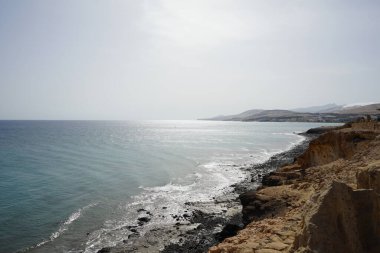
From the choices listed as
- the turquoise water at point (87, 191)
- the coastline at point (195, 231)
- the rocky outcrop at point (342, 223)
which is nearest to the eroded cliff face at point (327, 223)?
the rocky outcrop at point (342, 223)

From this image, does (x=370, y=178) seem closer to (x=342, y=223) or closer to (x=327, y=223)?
(x=342, y=223)

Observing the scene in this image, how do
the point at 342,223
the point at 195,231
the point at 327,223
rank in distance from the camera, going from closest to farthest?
the point at 327,223 → the point at 342,223 → the point at 195,231

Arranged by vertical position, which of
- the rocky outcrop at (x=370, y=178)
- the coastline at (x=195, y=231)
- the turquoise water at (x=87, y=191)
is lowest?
the coastline at (x=195, y=231)

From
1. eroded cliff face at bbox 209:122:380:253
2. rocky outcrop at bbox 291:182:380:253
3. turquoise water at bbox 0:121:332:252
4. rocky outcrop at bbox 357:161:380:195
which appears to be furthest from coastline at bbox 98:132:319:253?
rocky outcrop at bbox 291:182:380:253

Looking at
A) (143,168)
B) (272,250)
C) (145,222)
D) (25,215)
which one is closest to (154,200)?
(145,222)

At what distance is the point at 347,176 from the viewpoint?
17.8m

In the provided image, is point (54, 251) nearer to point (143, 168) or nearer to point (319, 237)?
point (319, 237)

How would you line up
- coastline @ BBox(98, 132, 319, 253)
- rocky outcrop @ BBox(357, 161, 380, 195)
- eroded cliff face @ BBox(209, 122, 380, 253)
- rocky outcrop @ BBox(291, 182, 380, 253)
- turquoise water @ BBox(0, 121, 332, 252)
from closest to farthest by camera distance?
1. rocky outcrop @ BBox(291, 182, 380, 253)
2. eroded cliff face @ BBox(209, 122, 380, 253)
3. rocky outcrop @ BBox(357, 161, 380, 195)
4. coastline @ BBox(98, 132, 319, 253)
5. turquoise water @ BBox(0, 121, 332, 252)

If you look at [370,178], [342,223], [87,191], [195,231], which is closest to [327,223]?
[342,223]

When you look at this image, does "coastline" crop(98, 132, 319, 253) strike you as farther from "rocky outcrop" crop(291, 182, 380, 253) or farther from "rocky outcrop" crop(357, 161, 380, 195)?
"rocky outcrop" crop(291, 182, 380, 253)

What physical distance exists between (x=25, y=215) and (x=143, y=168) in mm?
26880

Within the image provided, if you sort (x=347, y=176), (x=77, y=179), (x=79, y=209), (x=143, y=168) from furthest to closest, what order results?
(x=143, y=168) → (x=77, y=179) → (x=79, y=209) → (x=347, y=176)

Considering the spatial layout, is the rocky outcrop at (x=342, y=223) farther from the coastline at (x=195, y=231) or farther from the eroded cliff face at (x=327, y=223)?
the coastline at (x=195, y=231)

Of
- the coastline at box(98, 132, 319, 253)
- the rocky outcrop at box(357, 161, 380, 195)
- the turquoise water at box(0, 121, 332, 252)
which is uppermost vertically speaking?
the rocky outcrop at box(357, 161, 380, 195)
